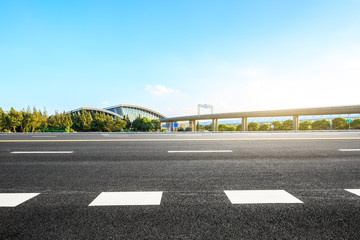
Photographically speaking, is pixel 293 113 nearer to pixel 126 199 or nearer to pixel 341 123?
pixel 341 123

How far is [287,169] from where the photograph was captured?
434 cm

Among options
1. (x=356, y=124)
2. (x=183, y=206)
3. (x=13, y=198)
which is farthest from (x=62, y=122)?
(x=356, y=124)

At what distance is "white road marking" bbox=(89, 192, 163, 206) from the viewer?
98.6 inches

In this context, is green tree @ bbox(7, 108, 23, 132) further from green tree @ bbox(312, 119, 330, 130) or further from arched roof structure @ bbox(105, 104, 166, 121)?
green tree @ bbox(312, 119, 330, 130)

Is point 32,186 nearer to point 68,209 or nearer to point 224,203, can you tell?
point 68,209

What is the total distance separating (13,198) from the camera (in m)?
2.71

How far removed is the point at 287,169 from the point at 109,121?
52.8m

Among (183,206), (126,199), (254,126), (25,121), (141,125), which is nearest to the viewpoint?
(183,206)

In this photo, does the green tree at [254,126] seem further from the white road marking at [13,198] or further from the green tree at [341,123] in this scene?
the white road marking at [13,198]

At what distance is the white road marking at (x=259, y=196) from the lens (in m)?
2.56

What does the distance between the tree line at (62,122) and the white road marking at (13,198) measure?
42228 millimetres

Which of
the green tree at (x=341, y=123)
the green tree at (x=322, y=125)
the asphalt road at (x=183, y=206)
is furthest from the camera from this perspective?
the green tree at (x=322, y=125)

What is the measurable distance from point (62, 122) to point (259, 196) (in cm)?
5847

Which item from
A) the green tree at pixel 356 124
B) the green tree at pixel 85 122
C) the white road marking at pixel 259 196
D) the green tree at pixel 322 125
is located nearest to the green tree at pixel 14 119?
the green tree at pixel 85 122
